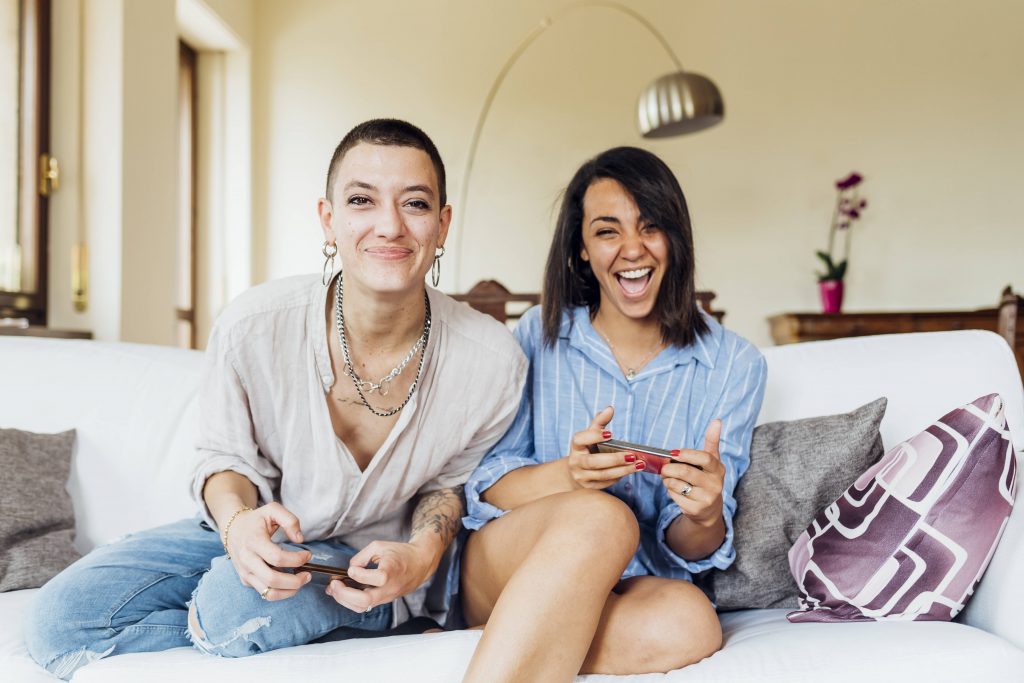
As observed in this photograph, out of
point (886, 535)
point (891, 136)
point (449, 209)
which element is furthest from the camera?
point (891, 136)

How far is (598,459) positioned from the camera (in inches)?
50.0

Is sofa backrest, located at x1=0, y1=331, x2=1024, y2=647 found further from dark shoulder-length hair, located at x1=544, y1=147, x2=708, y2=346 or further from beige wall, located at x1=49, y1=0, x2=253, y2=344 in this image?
beige wall, located at x1=49, y1=0, x2=253, y2=344

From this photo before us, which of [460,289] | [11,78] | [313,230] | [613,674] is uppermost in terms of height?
[11,78]

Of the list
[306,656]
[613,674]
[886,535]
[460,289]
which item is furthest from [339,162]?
[460,289]

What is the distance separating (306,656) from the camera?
3.86 feet

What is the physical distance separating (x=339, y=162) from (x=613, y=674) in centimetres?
87

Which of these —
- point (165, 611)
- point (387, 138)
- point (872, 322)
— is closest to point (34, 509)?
point (165, 611)

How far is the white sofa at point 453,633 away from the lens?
114 cm

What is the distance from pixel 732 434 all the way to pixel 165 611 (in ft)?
3.22

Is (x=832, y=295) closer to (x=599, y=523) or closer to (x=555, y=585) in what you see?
(x=599, y=523)

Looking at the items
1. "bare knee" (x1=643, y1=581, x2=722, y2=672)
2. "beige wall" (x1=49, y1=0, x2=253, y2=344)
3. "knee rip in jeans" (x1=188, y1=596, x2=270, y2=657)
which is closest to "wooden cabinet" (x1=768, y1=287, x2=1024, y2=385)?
"beige wall" (x1=49, y1=0, x2=253, y2=344)

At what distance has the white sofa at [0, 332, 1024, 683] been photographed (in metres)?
1.14

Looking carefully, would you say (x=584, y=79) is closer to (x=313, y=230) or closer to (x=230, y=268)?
(x=313, y=230)

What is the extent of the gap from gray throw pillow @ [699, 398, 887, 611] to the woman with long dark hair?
0.05 m
